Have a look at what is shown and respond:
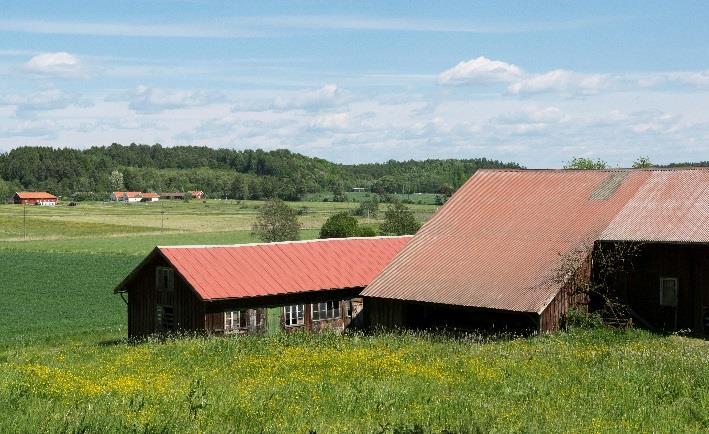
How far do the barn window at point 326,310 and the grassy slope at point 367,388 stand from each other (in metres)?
10.5

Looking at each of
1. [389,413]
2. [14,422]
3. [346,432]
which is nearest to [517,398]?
[389,413]

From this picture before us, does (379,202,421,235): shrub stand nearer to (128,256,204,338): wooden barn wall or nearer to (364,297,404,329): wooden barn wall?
(364,297,404,329): wooden barn wall

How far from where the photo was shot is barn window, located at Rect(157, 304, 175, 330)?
38.3m

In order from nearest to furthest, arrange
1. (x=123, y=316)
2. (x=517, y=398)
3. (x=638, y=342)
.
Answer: (x=517, y=398), (x=638, y=342), (x=123, y=316)

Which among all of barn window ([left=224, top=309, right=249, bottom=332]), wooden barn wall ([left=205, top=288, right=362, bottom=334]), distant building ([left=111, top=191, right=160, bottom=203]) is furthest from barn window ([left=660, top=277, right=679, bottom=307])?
distant building ([left=111, top=191, right=160, bottom=203])

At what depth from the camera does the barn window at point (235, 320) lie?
37.3 meters

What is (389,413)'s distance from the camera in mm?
17719

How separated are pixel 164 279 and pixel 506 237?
48.4 ft

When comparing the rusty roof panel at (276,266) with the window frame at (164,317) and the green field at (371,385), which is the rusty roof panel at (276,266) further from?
the green field at (371,385)

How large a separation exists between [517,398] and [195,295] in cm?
2011

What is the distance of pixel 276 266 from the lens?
131 feet

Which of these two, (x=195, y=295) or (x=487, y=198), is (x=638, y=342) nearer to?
(x=487, y=198)

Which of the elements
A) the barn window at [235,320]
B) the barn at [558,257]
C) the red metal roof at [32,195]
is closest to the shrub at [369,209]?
the barn at [558,257]

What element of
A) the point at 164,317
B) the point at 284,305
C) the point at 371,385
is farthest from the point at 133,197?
the point at 371,385
